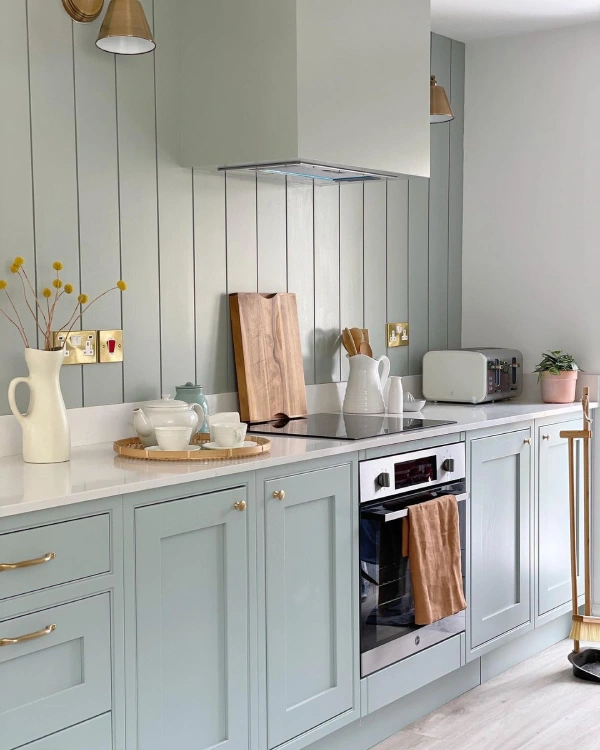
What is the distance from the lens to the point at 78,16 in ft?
8.84

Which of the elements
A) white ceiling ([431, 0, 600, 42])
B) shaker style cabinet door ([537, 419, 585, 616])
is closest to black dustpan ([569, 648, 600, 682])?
shaker style cabinet door ([537, 419, 585, 616])

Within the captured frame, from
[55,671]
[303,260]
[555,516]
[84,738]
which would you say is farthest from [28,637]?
[555,516]

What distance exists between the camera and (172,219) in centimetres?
300

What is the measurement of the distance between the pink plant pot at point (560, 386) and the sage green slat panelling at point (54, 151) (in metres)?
1.96

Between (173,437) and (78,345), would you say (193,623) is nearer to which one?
(173,437)

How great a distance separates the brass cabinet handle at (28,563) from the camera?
1891 mm

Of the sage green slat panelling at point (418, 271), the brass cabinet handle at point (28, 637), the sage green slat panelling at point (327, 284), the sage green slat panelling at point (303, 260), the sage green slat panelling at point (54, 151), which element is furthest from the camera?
the sage green slat panelling at point (418, 271)

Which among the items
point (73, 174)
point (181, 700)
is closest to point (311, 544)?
point (181, 700)

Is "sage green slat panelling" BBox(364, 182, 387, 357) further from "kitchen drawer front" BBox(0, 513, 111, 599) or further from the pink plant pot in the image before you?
"kitchen drawer front" BBox(0, 513, 111, 599)

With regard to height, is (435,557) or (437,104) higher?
(437,104)

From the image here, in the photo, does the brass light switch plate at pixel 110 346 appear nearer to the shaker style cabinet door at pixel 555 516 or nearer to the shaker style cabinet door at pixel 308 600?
the shaker style cabinet door at pixel 308 600

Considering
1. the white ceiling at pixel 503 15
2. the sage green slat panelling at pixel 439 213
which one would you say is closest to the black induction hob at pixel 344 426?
the sage green slat panelling at pixel 439 213

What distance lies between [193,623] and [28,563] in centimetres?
52

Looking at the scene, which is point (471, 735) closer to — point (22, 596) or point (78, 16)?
point (22, 596)
